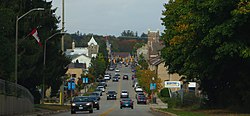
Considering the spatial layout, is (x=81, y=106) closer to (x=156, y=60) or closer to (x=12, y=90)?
(x=12, y=90)

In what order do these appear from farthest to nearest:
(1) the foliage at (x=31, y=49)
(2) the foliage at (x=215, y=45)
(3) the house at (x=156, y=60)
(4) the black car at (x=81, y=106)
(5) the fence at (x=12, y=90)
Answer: (3) the house at (x=156, y=60) < (1) the foliage at (x=31, y=49) < (4) the black car at (x=81, y=106) < (5) the fence at (x=12, y=90) < (2) the foliage at (x=215, y=45)

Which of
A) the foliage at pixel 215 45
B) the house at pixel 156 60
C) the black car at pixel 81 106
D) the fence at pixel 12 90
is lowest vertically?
the black car at pixel 81 106

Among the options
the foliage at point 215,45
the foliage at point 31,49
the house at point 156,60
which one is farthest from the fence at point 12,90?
the house at point 156,60

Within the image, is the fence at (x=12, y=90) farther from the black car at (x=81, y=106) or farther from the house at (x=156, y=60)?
the house at (x=156, y=60)

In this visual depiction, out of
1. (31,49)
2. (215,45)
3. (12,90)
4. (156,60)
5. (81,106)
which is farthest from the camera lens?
(156,60)

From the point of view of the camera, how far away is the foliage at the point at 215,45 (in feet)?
88.1

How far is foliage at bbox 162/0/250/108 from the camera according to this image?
26.8m

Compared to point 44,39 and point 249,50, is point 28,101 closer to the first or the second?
point 44,39

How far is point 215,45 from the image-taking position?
29.8 m

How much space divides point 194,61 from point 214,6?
9.74m

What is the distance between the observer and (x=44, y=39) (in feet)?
180

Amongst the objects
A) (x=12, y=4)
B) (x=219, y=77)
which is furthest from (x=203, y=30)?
(x=12, y=4)

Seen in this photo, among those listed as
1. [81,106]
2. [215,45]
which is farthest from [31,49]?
[215,45]

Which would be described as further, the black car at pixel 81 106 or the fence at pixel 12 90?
the black car at pixel 81 106
